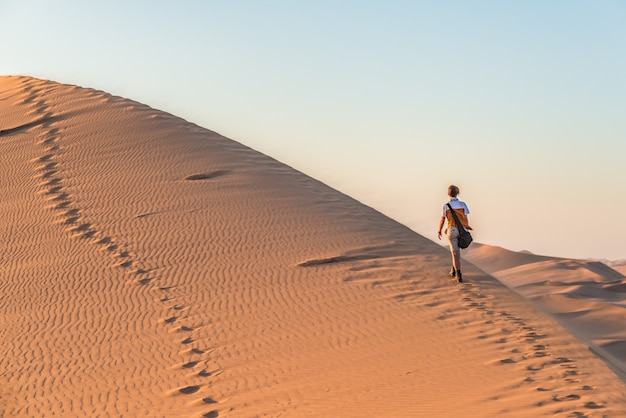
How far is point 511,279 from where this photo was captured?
27.8m

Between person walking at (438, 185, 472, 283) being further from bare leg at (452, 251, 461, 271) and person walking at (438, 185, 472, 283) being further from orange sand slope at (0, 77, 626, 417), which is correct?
orange sand slope at (0, 77, 626, 417)

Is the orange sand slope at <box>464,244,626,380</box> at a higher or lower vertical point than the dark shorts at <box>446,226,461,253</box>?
lower

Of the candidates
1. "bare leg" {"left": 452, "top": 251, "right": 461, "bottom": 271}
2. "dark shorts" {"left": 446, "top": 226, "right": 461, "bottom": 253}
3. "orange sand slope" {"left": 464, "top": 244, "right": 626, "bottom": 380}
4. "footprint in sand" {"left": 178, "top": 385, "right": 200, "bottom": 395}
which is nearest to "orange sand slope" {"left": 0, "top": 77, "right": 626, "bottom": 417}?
"footprint in sand" {"left": 178, "top": 385, "right": 200, "bottom": 395}

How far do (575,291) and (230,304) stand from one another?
1350cm

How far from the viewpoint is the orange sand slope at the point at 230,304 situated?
1032cm

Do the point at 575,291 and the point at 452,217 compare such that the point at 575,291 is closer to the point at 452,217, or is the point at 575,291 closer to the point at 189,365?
the point at 452,217

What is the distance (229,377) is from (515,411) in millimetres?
3696

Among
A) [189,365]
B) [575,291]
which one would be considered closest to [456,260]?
[189,365]

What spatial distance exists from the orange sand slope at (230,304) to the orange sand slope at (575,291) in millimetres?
2297

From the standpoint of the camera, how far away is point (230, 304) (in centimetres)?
1379

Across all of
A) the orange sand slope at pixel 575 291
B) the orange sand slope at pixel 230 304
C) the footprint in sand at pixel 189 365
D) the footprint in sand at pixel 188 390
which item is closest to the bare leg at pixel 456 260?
the orange sand slope at pixel 230 304

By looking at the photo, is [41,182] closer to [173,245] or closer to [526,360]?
[173,245]

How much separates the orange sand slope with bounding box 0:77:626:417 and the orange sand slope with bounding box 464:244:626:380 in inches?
90.4

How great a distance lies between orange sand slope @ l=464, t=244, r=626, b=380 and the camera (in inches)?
700
